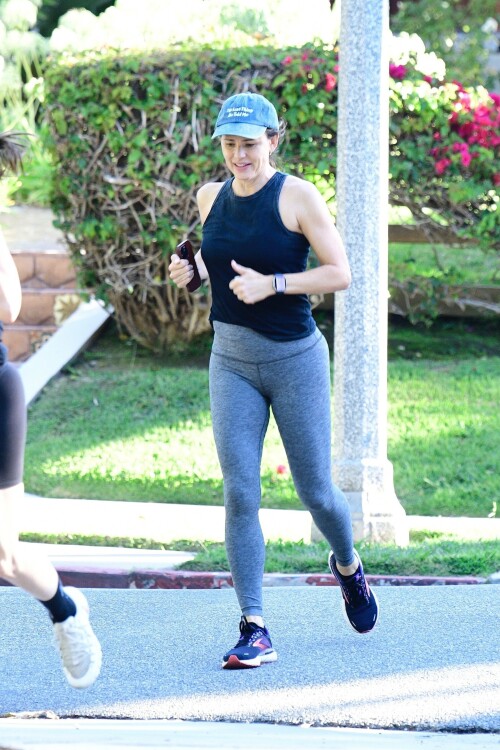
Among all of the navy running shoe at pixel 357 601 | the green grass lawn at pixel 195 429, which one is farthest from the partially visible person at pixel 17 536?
the green grass lawn at pixel 195 429

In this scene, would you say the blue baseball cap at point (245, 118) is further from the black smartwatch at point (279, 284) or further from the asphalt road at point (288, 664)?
the asphalt road at point (288, 664)

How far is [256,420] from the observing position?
457cm

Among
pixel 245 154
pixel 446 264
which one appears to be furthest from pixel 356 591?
pixel 446 264

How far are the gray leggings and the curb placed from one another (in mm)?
1752

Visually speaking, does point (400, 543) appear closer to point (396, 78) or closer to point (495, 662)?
point (495, 662)

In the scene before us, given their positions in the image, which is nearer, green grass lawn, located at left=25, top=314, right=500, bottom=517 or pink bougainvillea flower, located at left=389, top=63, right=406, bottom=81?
green grass lawn, located at left=25, top=314, right=500, bottom=517

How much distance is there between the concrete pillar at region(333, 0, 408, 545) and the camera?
6.80m

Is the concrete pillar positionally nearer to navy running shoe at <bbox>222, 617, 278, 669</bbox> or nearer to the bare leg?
navy running shoe at <bbox>222, 617, 278, 669</bbox>

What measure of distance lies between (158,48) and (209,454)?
133 inches

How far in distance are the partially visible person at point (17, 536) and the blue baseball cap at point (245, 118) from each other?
0.78 meters

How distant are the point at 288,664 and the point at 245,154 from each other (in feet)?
5.93

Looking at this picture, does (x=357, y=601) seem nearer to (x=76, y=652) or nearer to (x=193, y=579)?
(x=76, y=652)

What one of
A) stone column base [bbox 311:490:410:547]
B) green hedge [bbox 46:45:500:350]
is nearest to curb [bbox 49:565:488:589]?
stone column base [bbox 311:490:410:547]

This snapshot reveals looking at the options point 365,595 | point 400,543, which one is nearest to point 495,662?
point 365,595
